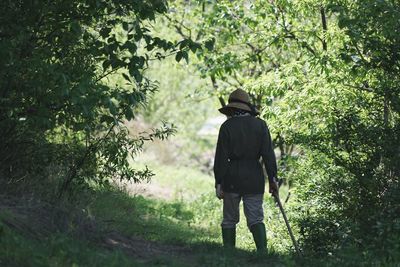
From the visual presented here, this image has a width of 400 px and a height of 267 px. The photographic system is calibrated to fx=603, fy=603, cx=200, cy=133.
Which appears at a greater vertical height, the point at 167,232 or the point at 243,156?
the point at 243,156

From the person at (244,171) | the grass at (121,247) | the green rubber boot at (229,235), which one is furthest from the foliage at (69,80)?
the green rubber boot at (229,235)

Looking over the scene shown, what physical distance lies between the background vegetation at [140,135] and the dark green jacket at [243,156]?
76 centimetres

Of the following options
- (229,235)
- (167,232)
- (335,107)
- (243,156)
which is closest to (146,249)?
(229,235)

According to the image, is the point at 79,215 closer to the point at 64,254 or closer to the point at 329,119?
the point at 64,254

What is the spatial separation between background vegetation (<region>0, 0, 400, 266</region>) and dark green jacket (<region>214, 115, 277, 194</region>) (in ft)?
2.48

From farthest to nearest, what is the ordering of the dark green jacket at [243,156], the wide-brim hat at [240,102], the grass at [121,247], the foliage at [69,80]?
1. the wide-brim hat at [240,102]
2. the dark green jacket at [243,156]
3. the foliage at [69,80]
4. the grass at [121,247]

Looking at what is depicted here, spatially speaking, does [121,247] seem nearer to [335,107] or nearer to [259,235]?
[259,235]

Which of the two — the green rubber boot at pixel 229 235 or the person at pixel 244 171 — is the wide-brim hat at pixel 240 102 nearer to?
the person at pixel 244 171

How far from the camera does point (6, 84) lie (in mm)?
6613

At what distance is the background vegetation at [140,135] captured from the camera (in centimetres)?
609

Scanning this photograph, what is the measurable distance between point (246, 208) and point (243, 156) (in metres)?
0.65

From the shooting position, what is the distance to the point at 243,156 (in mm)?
7551

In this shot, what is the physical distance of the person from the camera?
7.47 metres

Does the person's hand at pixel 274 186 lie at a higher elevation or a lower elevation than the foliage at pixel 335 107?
lower
